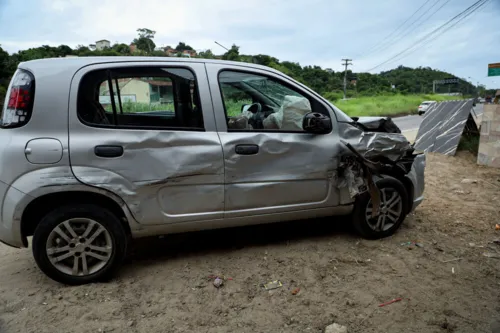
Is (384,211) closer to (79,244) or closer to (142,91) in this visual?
(142,91)

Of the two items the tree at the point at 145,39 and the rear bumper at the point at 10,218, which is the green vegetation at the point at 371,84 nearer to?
the tree at the point at 145,39

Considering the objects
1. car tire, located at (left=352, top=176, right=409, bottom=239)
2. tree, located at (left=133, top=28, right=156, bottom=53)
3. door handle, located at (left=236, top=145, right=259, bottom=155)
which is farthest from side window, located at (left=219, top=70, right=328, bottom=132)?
tree, located at (left=133, top=28, right=156, bottom=53)

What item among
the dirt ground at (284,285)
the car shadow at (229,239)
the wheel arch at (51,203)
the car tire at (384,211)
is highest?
the wheel arch at (51,203)

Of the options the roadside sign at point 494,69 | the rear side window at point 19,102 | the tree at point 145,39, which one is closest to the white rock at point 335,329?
the rear side window at point 19,102

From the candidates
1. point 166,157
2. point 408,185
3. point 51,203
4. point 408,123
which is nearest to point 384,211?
point 408,185

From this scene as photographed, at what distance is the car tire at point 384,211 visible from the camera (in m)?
3.59

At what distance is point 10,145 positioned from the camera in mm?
2566

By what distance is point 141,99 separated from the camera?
3199 mm

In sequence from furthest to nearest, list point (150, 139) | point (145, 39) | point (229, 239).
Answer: point (145, 39), point (229, 239), point (150, 139)

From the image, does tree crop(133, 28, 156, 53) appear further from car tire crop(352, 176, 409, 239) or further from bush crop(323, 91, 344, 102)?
car tire crop(352, 176, 409, 239)

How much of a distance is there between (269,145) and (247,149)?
214 mm

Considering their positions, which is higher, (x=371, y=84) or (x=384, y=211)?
(x=371, y=84)

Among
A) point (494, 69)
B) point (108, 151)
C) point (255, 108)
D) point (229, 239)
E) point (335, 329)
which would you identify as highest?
point (494, 69)

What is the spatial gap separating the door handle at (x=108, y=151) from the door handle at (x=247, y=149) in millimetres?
940
